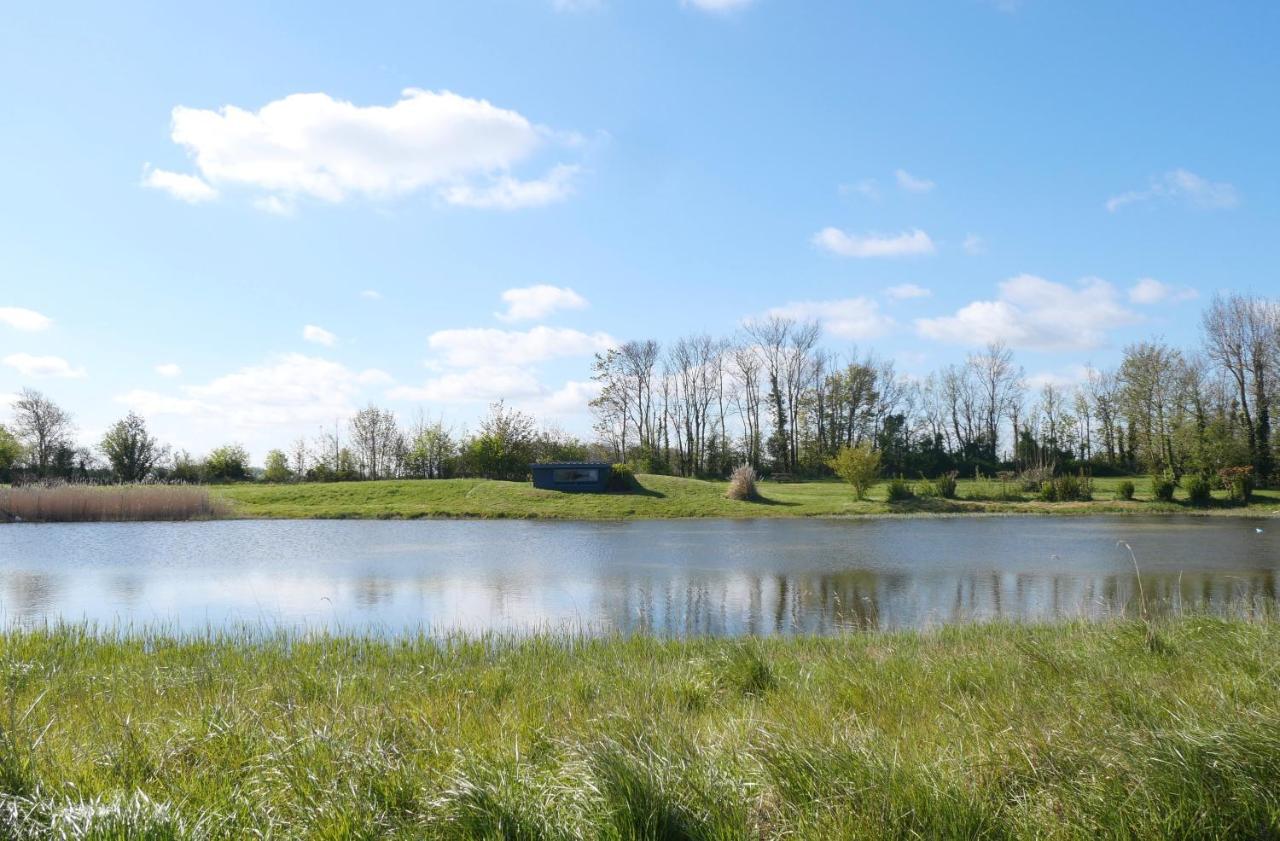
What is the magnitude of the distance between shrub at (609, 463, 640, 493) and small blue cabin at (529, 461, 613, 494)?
0.79 feet

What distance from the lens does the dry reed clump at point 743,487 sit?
41.5 meters

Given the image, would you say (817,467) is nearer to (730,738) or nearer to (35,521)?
(35,521)

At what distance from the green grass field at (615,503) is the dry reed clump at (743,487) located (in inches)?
25.8

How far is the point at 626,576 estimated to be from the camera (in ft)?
57.5

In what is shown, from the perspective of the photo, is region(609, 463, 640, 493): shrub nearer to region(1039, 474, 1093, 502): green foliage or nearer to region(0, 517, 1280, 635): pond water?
region(0, 517, 1280, 635): pond water

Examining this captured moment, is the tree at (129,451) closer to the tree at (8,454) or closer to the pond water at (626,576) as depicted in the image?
the tree at (8,454)

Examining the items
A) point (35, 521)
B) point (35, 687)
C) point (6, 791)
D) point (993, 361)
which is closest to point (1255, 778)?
point (6, 791)

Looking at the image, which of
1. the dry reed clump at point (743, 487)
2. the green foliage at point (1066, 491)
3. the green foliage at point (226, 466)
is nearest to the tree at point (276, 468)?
the green foliage at point (226, 466)

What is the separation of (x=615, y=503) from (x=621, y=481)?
12.2 feet

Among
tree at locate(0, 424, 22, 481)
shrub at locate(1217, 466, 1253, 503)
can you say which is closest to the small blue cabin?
shrub at locate(1217, 466, 1253, 503)

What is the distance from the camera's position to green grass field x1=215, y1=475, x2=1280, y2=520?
3791cm

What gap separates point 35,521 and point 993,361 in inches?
2472

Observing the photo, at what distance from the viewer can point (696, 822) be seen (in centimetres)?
325

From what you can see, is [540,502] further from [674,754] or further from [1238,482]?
[674,754]
